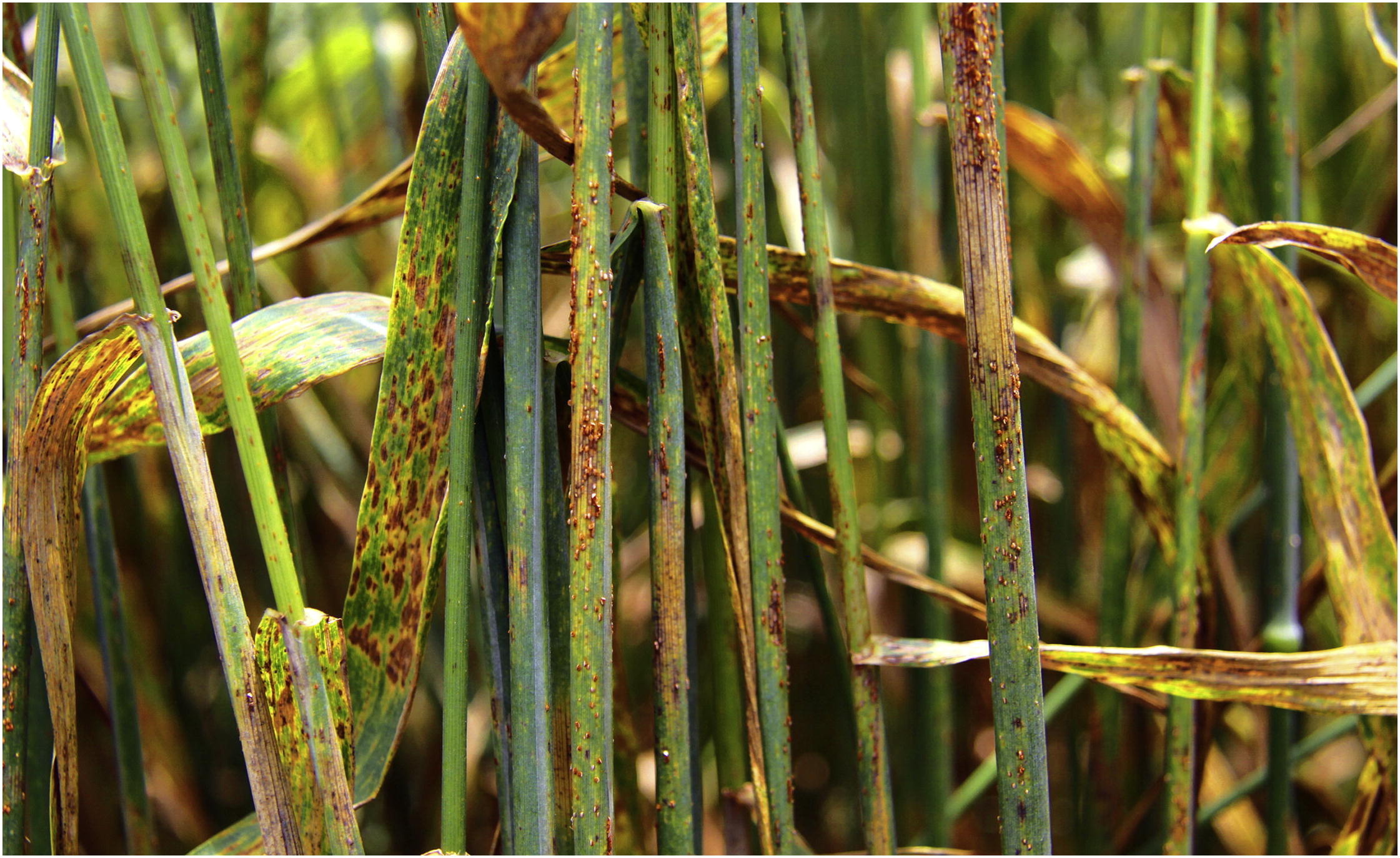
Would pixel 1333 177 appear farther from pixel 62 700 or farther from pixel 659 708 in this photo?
pixel 62 700

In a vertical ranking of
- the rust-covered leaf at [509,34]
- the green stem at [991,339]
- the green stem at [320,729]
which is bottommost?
the green stem at [320,729]

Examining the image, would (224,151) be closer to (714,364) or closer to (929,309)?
(714,364)

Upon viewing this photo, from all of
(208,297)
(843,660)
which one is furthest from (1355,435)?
(208,297)

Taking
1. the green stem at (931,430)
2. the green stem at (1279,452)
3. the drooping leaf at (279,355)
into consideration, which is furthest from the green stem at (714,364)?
the green stem at (1279,452)

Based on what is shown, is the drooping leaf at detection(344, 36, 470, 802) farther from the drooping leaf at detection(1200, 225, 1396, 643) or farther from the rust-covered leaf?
the drooping leaf at detection(1200, 225, 1396, 643)

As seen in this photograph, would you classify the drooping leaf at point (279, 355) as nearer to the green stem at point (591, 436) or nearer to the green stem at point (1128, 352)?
the green stem at point (591, 436)

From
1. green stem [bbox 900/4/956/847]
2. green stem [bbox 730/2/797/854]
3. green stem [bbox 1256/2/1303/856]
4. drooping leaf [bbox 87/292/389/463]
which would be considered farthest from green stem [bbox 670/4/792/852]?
green stem [bbox 1256/2/1303/856]
